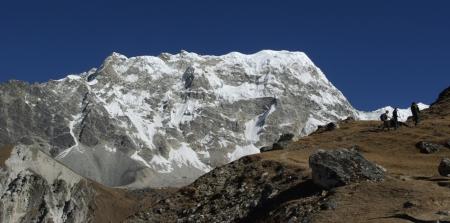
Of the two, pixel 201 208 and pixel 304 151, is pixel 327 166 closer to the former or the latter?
pixel 201 208

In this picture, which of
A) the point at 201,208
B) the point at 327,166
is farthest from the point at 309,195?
the point at 201,208

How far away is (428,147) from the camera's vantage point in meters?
51.1

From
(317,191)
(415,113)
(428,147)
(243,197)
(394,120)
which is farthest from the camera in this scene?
(415,113)

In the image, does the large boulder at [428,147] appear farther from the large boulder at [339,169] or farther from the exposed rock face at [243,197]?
the large boulder at [339,169]

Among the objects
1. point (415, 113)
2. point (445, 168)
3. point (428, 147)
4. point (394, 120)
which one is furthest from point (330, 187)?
point (415, 113)

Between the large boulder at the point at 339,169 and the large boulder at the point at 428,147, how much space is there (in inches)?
553

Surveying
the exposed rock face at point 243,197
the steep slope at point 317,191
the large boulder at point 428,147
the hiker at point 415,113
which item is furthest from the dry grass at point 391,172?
the exposed rock face at point 243,197

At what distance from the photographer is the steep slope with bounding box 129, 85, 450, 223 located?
1302 inches

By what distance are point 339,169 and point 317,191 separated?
5.06 feet

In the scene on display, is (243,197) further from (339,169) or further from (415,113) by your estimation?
(415,113)

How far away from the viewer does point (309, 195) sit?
37.5 m

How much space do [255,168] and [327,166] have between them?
929cm

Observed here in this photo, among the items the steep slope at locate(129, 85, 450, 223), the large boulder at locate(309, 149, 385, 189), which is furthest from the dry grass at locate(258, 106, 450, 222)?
the large boulder at locate(309, 149, 385, 189)

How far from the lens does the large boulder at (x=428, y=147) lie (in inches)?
1999
